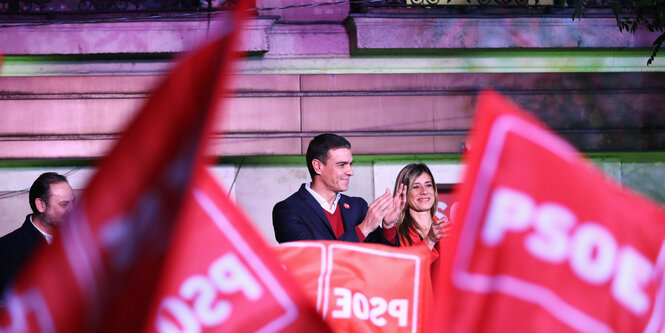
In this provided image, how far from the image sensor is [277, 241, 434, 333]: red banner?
3846mm

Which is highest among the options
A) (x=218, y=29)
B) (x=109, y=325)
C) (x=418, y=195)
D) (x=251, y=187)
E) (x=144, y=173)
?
(x=218, y=29)

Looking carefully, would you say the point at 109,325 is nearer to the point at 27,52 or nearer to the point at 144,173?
the point at 144,173

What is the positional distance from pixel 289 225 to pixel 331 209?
1.42ft

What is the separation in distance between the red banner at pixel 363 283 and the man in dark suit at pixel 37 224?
1708mm

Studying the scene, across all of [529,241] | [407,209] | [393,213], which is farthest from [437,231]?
[529,241]

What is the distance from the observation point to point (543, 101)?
29.5ft

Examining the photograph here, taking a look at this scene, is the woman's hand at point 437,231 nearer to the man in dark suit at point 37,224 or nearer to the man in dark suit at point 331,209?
the man in dark suit at point 331,209

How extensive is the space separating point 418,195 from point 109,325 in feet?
12.8

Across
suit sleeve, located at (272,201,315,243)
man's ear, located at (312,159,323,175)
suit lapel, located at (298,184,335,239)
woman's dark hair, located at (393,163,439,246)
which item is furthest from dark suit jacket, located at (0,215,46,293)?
woman's dark hair, located at (393,163,439,246)

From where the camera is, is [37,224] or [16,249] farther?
[37,224]

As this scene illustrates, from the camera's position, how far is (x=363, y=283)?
13.0 feet

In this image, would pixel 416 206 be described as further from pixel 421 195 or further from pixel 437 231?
pixel 437 231

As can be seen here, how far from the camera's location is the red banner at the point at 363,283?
12.6 ft

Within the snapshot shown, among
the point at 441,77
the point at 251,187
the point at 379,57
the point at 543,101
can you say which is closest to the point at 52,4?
the point at 251,187
